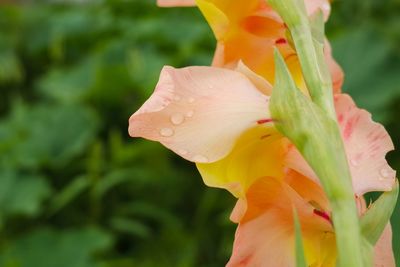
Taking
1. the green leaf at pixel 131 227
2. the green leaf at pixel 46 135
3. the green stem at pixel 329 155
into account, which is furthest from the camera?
the green leaf at pixel 46 135

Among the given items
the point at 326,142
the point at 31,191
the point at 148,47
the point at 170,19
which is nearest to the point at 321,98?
the point at 326,142

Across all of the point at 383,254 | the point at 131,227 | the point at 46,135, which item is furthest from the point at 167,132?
the point at 46,135

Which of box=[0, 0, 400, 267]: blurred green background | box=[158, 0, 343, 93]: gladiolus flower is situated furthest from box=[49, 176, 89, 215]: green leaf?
box=[158, 0, 343, 93]: gladiolus flower

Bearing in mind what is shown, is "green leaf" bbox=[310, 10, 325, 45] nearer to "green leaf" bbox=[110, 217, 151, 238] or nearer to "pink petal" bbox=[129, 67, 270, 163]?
"pink petal" bbox=[129, 67, 270, 163]

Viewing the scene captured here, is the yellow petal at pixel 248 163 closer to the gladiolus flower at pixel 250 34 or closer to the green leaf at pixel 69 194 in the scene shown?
the gladiolus flower at pixel 250 34

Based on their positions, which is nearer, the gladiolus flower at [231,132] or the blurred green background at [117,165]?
the gladiolus flower at [231,132]

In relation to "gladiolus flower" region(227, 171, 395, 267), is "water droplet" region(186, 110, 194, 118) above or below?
above

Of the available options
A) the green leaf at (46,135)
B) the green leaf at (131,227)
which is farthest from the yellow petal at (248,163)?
the green leaf at (46,135)
